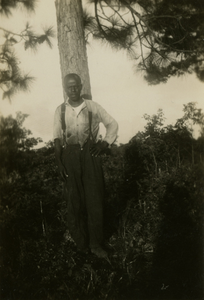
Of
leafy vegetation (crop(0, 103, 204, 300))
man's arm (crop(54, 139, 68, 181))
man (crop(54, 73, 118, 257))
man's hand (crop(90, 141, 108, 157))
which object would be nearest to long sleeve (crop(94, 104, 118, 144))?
man (crop(54, 73, 118, 257))

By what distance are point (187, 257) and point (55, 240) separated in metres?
1.62

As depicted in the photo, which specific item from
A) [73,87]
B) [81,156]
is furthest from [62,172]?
[73,87]

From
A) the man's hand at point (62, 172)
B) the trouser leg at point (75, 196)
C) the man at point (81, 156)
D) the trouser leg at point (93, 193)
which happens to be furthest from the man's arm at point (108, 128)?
the man's hand at point (62, 172)

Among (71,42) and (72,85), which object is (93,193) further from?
(71,42)

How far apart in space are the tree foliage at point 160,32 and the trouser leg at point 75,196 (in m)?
2.79

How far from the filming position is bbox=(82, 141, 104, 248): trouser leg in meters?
3.38

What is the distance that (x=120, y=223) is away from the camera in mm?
4391

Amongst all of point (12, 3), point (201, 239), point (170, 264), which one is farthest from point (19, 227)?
point (12, 3)

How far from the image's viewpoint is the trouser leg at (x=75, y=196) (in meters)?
3.37

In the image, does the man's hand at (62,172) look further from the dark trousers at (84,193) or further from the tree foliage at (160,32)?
the tree foliage at (160,32)

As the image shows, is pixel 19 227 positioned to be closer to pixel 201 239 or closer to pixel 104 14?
pixel 201 239

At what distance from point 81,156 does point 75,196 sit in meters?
0.42

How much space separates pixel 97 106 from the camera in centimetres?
344

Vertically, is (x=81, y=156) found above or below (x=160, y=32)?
below
